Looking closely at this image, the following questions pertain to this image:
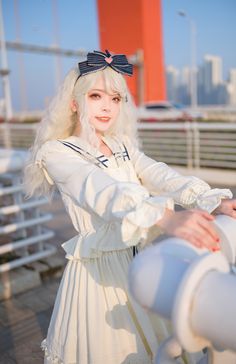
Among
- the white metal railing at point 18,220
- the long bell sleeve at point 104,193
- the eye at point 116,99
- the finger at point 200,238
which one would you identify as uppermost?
→ the eye at point 116,99

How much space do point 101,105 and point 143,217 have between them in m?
0.60

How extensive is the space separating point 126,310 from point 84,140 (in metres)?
0.64

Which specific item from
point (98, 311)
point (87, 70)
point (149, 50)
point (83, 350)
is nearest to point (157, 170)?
point (87, 70)

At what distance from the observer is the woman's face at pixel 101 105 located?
1.39m

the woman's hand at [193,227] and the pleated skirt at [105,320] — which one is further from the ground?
the woman's hand at [193,227]

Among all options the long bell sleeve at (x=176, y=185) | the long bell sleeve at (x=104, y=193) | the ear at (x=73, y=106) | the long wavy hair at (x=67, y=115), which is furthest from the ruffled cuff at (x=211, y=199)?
the ear at (x=73, y=106)

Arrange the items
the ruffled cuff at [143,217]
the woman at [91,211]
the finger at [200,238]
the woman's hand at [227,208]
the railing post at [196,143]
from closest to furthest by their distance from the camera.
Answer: the finger at [200,238] < the ruffled cuff at [143,217] < the woman's hand at [227,208] < the woman at [91,211] < the railing post at [196,143]

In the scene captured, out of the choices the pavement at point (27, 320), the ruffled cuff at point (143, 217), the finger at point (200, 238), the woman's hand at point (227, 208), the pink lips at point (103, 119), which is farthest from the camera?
the pavement at point (27, 320)

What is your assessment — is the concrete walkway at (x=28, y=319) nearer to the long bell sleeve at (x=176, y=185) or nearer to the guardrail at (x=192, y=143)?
the long bell sleeve at (x=176, y=185)

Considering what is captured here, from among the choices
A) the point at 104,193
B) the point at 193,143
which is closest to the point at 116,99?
the point at 104,193

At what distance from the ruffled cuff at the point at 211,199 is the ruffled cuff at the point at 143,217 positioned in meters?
0.26

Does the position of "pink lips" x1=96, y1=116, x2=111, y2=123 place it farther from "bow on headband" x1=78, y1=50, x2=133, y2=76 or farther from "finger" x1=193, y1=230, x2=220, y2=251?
"finger" x1=193, y1=230, x2=220, y2=251

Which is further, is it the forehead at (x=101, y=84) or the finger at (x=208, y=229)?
the forehead at (x=101, y=84)

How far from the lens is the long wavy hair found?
1.39 m
